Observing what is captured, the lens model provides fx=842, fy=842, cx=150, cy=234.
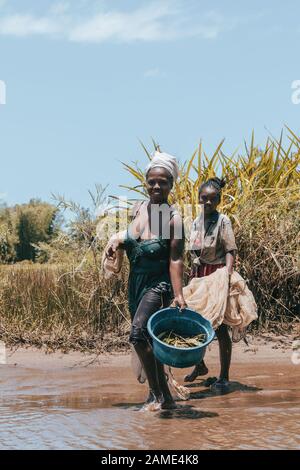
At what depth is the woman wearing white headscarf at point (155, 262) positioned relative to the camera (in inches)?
246

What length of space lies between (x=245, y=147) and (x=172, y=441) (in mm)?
7437

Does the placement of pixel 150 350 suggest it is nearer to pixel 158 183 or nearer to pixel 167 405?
pixel 167 405

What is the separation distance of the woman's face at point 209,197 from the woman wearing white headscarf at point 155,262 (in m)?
1.21

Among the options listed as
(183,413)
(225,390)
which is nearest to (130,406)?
(183,413)

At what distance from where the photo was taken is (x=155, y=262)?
6.34 m

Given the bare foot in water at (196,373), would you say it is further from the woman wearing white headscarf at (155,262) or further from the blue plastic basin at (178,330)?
the blue plastic basin at (178,330)

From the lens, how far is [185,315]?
248 inches

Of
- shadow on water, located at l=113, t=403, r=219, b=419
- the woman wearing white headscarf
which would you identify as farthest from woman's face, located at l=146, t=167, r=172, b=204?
shadow on water, located at l=113, t=403, r=219, b=419

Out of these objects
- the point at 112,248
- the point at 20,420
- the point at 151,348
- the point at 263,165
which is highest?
the point at 263,165

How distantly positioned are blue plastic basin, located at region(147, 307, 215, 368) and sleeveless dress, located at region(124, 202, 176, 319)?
0.23 metres

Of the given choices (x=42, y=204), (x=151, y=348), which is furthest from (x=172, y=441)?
(x=42, y=204)
